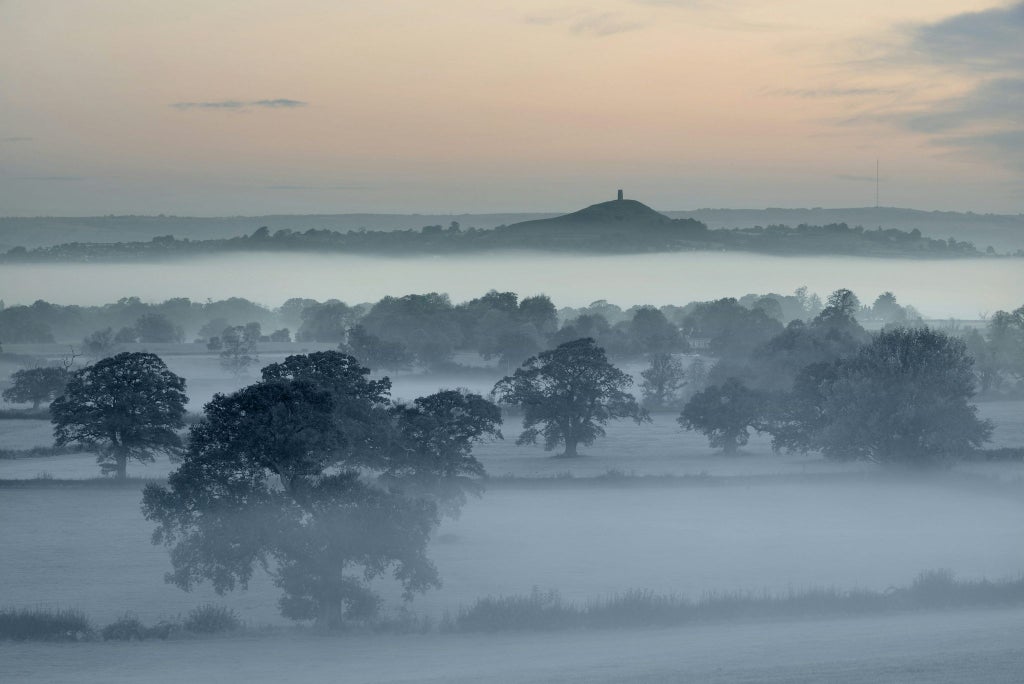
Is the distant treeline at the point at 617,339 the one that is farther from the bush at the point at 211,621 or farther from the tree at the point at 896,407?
the bush at the point at 211,621

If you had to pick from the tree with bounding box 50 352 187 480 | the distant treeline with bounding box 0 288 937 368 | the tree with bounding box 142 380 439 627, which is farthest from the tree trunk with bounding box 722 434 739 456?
the distant treeline with bounding box 0 288 937 368

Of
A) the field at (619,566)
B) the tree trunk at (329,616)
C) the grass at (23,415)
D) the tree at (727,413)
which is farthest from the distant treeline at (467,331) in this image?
the tree trunk at (329,616)

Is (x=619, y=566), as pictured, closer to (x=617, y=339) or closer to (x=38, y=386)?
(x=38, y=386)

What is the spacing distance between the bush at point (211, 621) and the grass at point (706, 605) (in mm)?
5111

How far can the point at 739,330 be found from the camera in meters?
141

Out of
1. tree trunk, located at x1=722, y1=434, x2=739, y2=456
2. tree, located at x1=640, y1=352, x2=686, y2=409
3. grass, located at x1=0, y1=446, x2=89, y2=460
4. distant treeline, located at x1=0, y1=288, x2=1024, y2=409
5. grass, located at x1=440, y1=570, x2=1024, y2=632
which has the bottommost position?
A: grass, located at x1=0, y1=446, x2=89, y2=460

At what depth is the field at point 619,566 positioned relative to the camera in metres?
26.8

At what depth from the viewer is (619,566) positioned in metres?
38.6

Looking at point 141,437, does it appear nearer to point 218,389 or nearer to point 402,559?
point 402,559

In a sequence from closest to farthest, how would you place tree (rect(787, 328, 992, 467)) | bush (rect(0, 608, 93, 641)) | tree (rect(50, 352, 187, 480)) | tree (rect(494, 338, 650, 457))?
bush (rect(0, 608, 93, 641))
tree (rect(50, 352, 187, 480))
tree (rect(787, 328, 992, 467))
tree (rect(494, 338, 650, 457))

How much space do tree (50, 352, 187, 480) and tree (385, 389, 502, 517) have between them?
15.6 metres

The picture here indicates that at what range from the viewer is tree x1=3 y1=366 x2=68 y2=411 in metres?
92.0

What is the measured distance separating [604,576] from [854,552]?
9.21 meters

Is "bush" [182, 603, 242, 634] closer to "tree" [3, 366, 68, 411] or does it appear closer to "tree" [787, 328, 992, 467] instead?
"tree" [787, 328, 992, 467]
